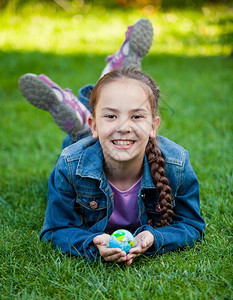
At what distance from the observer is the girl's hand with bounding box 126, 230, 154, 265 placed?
2.31 m

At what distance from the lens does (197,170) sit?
12.3ft

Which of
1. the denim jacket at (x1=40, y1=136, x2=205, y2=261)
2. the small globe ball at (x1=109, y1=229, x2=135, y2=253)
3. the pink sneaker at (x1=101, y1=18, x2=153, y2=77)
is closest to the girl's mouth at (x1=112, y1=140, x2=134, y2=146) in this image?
the denim jacket at (x1=40, y1=136, x2=205, y2=261)

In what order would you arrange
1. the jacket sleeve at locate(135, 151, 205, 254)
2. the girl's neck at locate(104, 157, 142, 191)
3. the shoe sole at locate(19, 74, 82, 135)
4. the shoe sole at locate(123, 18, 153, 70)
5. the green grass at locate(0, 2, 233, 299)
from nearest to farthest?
the green grass at locate(0, 2, 233, 299) < the jacket sleeve at locate(135, 151, 205, 254) < the girl's neck at locate(104, 157, 142, 191) < the shoe sole at locate(19, 74, 82, 135) < the shoe sole at locate(123, 18, 153, 70)

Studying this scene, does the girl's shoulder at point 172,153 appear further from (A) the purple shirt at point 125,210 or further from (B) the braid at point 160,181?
(A) the purple shirt at point 125,210

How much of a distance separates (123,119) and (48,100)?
1178 mm

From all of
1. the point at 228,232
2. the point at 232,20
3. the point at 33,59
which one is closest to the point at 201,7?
the point at 232,20

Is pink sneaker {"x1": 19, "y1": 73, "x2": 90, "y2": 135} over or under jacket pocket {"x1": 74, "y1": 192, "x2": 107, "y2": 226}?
over

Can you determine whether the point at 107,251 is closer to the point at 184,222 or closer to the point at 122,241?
the point at 122,241

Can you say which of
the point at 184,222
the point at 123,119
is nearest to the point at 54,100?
the point at 123,119

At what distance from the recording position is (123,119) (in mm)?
2398

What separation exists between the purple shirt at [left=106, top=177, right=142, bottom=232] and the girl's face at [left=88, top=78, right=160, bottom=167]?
0.22 meters

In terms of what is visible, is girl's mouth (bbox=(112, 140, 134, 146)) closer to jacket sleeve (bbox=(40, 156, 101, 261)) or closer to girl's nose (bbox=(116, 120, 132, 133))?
girl's nose (bbox=(116, 120, 132, 133))

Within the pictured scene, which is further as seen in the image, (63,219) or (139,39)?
(139,39)

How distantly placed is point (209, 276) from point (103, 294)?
54 cm
